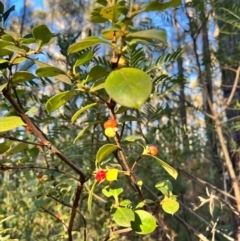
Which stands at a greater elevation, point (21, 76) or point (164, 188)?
point (21, 76)

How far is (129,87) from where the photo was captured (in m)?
0.31

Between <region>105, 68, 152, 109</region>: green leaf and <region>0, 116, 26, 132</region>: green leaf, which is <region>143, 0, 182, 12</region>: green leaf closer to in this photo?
<region>105, 68, 152, 109</region>: green leaf

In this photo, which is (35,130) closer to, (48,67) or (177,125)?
(48,67)

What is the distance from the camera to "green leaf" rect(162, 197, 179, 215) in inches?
19.9

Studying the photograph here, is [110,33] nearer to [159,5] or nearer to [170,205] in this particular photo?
[159,5]

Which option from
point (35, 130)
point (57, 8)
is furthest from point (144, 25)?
point (57, 8)

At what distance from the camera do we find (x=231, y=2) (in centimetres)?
89

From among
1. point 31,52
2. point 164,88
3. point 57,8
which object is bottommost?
point 57,8

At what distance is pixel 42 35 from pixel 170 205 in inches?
11.0

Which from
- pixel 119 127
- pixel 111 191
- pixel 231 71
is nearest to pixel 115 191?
pixel 111 191

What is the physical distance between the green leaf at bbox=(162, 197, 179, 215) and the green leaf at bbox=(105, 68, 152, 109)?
239mm

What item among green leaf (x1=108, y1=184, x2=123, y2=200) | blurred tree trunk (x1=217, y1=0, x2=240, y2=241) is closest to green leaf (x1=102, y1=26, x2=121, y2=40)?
green leaf (x1=108, y1=184, x2=123, y2=200)

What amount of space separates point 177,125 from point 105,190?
542 millimetres

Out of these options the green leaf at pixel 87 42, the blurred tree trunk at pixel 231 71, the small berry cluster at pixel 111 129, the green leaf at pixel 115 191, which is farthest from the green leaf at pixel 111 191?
the blurred tree trunk at pixel 231 71
